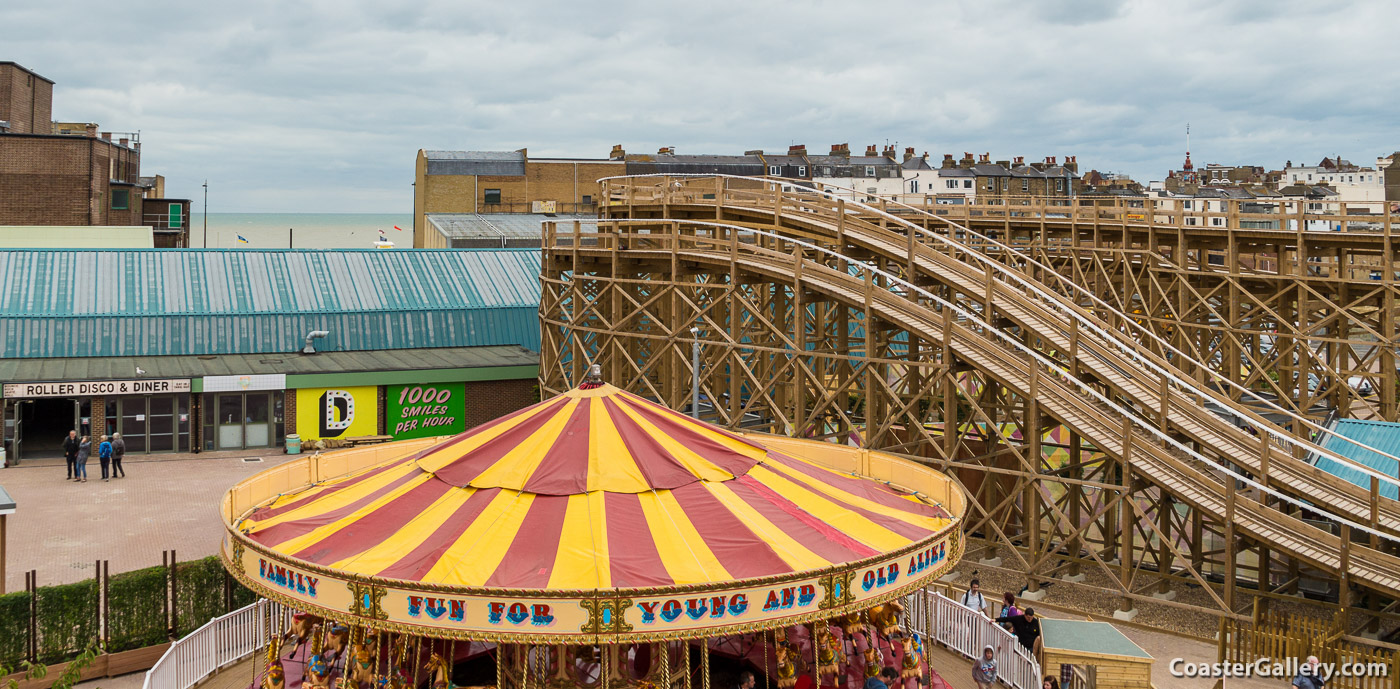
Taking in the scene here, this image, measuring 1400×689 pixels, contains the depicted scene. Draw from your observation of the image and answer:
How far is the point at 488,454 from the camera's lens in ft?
54.0

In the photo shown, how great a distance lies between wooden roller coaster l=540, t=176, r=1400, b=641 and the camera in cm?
2169

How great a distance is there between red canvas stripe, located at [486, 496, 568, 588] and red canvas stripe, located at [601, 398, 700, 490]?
120cm

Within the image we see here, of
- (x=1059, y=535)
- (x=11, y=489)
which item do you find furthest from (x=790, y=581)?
(x=11, y=489)

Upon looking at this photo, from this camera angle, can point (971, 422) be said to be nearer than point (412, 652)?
No

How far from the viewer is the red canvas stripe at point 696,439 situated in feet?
54.9

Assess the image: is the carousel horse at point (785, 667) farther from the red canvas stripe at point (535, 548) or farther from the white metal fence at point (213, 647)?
→ the white metal fence at point (213, 647)

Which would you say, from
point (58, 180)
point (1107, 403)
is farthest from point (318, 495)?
point (58, 180)

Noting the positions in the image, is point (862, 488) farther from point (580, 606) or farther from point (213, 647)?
point (213, 647)

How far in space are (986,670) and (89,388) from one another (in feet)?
93.0

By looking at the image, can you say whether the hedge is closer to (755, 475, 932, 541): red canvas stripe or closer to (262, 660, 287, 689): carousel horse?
(262, 660, 287, 689): carousel horse

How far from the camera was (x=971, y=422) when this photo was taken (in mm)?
26016

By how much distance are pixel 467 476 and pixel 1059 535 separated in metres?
17.4

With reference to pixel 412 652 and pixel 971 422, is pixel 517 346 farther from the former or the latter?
pixel 412 652

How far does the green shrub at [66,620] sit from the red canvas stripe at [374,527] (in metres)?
6.75
